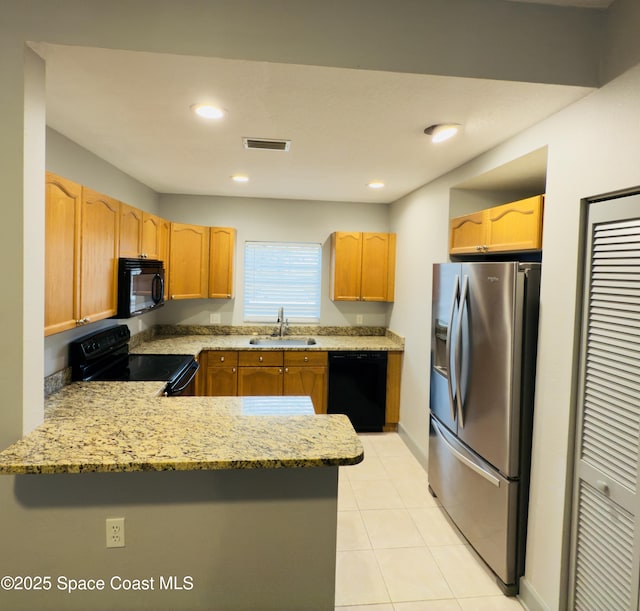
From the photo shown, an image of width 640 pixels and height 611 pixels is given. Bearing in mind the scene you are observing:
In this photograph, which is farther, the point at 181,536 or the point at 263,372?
the point at 263,372

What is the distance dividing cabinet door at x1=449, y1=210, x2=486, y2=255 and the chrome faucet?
2.16 metres

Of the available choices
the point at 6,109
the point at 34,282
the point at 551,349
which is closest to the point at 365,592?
the point at 551,349

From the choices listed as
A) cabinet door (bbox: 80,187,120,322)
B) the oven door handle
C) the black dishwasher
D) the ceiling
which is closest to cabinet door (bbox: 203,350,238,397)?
the oven door handle

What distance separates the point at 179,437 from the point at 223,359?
95.7 inches

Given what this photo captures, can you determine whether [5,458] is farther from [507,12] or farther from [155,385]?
[507,12]

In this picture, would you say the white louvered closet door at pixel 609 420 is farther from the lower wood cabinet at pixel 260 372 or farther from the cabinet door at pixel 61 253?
the lower wood cabinet at pixel 260 372

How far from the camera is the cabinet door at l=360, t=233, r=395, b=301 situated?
4426 millimetres

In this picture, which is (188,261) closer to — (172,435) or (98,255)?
(98,255)

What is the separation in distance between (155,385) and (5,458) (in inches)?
43.8

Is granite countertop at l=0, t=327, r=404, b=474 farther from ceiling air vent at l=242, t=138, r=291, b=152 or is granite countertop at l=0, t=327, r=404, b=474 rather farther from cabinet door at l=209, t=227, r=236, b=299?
cabinet door at l=209, t=227, r=236, b=299

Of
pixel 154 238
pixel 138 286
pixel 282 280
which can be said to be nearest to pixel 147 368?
pixel 138 286

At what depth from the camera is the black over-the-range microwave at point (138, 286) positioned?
2.70 metres

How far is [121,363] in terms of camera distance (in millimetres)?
3131

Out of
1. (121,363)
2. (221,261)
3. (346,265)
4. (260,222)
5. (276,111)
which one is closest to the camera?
(276,111)
